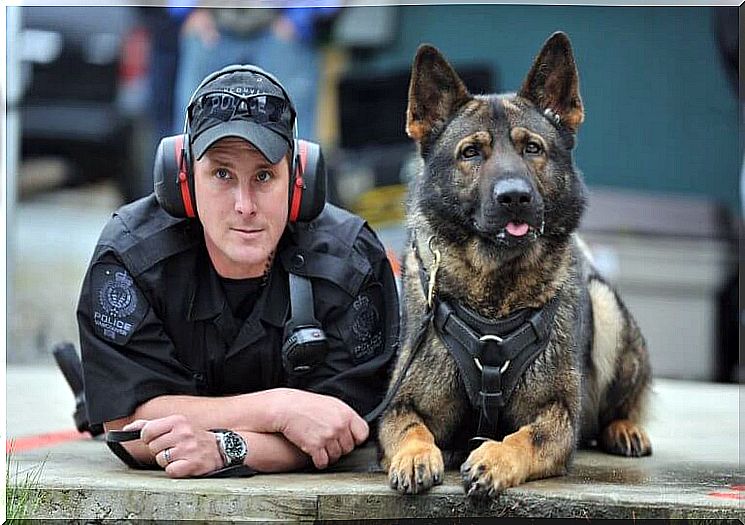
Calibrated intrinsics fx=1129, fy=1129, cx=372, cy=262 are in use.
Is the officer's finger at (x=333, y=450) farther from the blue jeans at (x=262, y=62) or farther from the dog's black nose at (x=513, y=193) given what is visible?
the blue jeans at (x=262, y=62)

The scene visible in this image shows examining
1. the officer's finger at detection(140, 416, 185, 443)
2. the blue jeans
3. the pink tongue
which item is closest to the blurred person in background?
the blue jeans

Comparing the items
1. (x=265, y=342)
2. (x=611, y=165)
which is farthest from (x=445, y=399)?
(x=611, y=165)

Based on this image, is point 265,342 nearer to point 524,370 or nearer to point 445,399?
point 445,399

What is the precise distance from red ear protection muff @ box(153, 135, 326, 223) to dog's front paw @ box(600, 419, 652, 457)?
3.77 ft

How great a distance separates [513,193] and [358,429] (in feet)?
2.39

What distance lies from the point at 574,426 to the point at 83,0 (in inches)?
70.3

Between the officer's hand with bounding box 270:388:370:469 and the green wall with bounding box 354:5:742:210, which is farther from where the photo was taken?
the green wall with bounding box 354:5:742:210

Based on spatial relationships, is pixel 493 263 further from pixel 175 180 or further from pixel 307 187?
pixel 175 180

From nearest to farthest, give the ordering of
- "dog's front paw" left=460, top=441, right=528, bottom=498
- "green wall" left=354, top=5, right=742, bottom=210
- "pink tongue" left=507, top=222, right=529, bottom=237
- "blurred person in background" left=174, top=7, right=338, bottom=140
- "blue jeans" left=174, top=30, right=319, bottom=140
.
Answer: "dog's front paw" left=460, top=441, right=528, bottom=498 → "pink tongue" left=507, top=222, right=529, bottom=237 → "green wall" left=354, top=5, right=742, bottom=210 → "blurred person in background" left=174, top=7, right=338, bottom=140 → "blue jeans" left=174, top=30, right=319, bottom=140

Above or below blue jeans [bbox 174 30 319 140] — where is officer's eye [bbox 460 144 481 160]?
below

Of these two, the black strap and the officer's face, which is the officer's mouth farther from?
the black strap

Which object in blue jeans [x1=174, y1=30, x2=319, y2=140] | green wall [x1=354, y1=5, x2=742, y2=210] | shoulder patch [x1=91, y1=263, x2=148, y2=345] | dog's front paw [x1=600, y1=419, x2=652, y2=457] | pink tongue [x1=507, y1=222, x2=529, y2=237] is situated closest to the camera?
pink tongue [x1=507, y1=222, x2=529, y2=237]

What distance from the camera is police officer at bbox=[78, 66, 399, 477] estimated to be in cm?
271

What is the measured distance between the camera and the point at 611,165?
495cm
